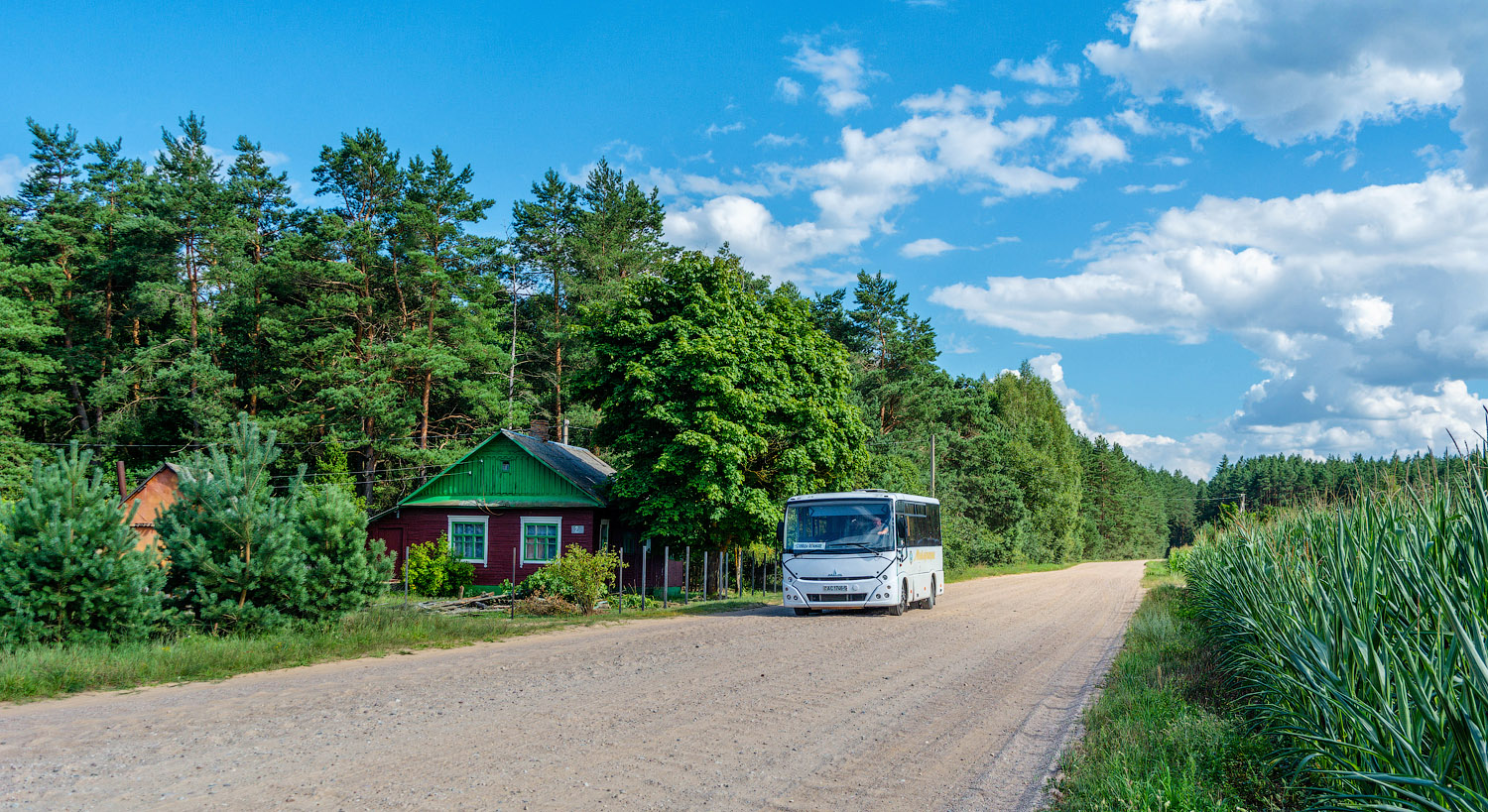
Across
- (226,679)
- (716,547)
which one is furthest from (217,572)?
(716,547)

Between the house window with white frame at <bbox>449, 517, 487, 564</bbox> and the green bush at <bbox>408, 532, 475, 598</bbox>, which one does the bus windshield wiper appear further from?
the house window with white frame at <bbox>449, 517, 487, 564</bbox>

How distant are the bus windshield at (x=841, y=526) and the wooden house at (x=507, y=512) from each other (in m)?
10.2

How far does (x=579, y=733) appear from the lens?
25.2 feet

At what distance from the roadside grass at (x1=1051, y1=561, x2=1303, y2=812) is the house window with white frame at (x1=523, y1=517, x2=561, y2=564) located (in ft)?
71.6

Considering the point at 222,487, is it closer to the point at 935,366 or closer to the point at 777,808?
the point at 777,808

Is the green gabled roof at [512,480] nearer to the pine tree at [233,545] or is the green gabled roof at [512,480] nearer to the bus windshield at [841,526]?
the bus windshield at [841,526]

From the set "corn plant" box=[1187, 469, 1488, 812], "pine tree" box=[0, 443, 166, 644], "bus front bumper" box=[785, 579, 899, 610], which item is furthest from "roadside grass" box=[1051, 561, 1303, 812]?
"pine tree" box=[0, 443, 166, 644]

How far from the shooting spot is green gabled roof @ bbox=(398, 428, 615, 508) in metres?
29.2

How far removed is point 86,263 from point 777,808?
50005 millimetres

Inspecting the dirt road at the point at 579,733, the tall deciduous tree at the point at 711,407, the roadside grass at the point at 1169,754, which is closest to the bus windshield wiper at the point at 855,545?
the tall deciduous tree at the point at 711,407

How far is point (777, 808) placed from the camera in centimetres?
561

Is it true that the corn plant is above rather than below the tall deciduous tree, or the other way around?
below

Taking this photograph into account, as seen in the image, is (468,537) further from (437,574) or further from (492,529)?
(437,574)

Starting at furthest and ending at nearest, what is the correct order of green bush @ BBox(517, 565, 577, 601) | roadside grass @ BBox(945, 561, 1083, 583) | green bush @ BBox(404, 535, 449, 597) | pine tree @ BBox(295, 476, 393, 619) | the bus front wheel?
roadside grass @ BBox(945, 561, 1083, 583) → green bush @ BBox(404, 535, 449, 597) → green bush @ BBox(517, 565, 577, 601) → the bus front wheel → pine tree @ BBox(295, 476, 393, 619)
